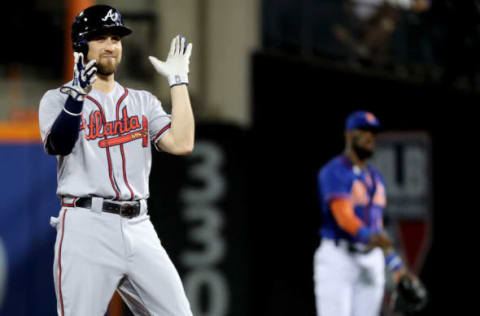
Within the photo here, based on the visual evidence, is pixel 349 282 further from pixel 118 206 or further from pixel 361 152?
pixel 118 206

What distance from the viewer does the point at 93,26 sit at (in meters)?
4.37

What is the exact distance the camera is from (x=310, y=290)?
34.7 ft

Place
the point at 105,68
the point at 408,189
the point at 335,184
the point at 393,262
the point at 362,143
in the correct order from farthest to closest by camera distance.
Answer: the point at 408,189 < the point at 393,262 < the point at 362,143 < the point at 335,184 < the point at 105,68

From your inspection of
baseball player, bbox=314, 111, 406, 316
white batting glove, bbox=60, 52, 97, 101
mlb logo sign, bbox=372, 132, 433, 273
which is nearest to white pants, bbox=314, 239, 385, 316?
baseball player, bbox=314, 111, 406, 316

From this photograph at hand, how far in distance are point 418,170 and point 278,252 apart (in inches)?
65.5

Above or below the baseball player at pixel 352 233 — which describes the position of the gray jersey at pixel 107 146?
above

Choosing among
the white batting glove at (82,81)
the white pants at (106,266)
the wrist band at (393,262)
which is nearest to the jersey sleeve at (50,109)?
the white batting glove at (82,81)

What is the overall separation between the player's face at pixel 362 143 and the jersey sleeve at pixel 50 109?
2.90 meters

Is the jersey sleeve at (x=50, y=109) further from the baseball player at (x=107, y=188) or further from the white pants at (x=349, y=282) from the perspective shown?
the white pants at (x=349, y=282)

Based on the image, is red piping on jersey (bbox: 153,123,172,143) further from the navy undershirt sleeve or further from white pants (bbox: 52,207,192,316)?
the navy undershirt sleeve

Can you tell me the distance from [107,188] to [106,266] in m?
0.33

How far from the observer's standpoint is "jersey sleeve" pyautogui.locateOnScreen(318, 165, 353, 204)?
6.59m

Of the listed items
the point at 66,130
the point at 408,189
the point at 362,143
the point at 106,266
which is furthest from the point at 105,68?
the point at 408,189

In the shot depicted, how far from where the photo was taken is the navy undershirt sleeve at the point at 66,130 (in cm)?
408
